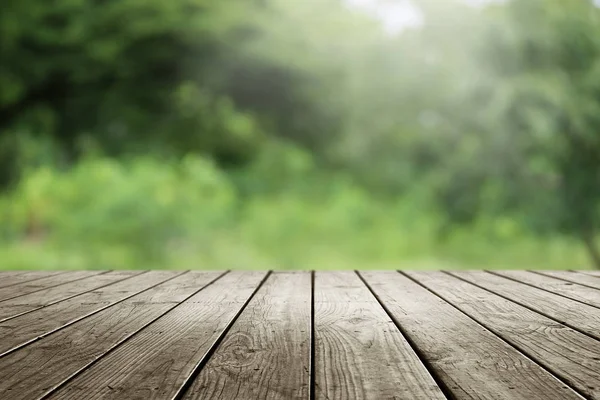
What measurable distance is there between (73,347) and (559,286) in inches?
61.8

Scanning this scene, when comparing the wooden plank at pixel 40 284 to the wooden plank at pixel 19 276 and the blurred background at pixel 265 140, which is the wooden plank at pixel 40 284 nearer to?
the wooden plank at pixel 19 276

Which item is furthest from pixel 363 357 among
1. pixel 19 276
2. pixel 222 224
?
pixel 222 224

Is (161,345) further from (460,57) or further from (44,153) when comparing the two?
(44,153)

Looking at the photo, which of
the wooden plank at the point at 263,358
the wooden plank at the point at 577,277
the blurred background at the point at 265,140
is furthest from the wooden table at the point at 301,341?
the blurred background at the point at 265,140

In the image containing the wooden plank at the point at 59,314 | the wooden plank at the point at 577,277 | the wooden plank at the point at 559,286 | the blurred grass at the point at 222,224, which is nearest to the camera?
the wooden plank at the point at 59,314

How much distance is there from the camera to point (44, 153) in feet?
25.6

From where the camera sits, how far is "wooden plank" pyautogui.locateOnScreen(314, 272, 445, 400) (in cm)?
96

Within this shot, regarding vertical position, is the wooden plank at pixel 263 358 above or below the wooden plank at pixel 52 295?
below

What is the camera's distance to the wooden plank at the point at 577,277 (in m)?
2.28

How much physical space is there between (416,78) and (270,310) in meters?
6.75

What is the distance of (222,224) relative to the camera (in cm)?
829

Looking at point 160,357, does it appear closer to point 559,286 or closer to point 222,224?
point 559,286

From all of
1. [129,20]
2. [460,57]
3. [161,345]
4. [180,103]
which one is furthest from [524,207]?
[161,345]

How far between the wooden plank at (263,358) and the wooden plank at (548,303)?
1.91 ft
